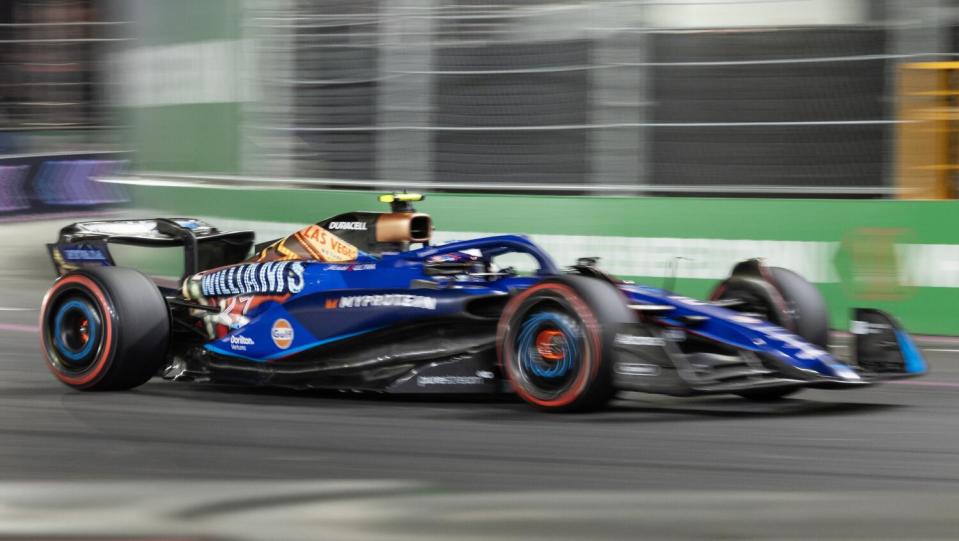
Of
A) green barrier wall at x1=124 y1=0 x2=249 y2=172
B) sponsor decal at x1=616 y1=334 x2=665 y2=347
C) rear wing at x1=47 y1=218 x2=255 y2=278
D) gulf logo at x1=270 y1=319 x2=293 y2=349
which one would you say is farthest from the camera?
green barrier wall at x1=124 y1=0 x2=249 y2=172

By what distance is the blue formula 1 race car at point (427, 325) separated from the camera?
714cm

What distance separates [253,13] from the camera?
50.7 ft

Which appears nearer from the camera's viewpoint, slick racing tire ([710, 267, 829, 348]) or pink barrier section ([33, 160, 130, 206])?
slick racing tire ([710, 267, 829, 348])

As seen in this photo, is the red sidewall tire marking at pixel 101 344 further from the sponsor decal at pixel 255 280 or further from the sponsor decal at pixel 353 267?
the sponsor decal at pixel 353 267

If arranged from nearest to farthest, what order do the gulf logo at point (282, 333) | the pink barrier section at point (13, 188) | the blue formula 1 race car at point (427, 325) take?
the blue formula 1 race car at point (427, 325)
the gulf logo at point (282, 333)
the pink barrier section at point (13, 188)

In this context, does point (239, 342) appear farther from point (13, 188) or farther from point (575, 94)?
point (13, 188)

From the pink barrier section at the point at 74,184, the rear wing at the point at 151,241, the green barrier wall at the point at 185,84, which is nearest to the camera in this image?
the rear wing at the point at 151,241

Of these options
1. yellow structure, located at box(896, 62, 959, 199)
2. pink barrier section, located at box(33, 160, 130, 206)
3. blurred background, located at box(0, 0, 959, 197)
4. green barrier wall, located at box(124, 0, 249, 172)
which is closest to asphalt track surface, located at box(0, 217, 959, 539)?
yellow structure, located at box(896, 62, 959, 199)

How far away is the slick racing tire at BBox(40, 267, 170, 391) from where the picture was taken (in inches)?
326

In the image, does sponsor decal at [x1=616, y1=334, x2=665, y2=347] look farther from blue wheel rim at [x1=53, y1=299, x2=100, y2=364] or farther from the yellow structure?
the yellow structure

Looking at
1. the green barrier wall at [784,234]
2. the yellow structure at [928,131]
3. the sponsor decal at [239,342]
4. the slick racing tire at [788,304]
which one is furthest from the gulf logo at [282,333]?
the yellow structure at [928,131]

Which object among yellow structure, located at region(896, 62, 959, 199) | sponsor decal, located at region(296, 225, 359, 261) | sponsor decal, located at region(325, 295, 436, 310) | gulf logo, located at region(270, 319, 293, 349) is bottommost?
gulf logo, located at region(270, 319, 293, 349)

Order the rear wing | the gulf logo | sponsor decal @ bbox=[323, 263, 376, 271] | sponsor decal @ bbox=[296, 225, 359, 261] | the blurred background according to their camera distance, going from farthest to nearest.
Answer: the blurred background → the rear wing → sponsor decal @ bbox=[296, 225, 359, 261] → the gulf logo → sponsor decal @ bbox=[323, 263, 376, 271]

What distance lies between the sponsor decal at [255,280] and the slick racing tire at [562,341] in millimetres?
1355
